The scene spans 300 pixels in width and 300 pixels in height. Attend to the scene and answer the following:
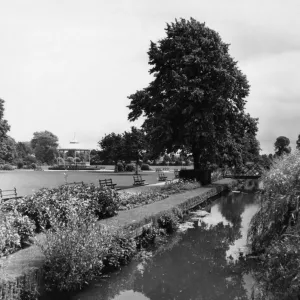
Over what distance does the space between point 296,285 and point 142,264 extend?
532cm

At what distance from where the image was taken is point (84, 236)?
7.41 meters

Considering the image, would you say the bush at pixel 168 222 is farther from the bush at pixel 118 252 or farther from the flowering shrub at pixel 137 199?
the bush at pixel 118 252

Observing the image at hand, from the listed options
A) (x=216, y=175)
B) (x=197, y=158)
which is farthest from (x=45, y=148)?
(x=197, y=158)

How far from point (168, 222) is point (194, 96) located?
14.5 metres

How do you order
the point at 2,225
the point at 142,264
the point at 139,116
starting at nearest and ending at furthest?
the point at 2,225 → the point at 142,264 → the point at 139,116

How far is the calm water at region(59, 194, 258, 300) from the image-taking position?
7.58 m

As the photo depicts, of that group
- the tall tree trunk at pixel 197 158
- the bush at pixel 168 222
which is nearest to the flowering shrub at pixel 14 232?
the bush at pixel 168 222

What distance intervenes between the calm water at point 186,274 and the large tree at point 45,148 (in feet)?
306

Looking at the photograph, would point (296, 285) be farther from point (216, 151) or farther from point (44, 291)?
point (216, 151)

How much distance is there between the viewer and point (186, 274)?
8.89 metres

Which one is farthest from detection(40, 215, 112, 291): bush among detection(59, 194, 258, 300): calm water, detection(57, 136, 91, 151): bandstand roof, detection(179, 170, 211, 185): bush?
detection(57, 136, 91, 151): bandstand roof

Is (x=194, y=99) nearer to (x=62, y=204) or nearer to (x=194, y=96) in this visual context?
(x=194, y=96)

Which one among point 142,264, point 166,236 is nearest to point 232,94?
point 166,236

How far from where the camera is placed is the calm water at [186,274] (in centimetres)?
758
